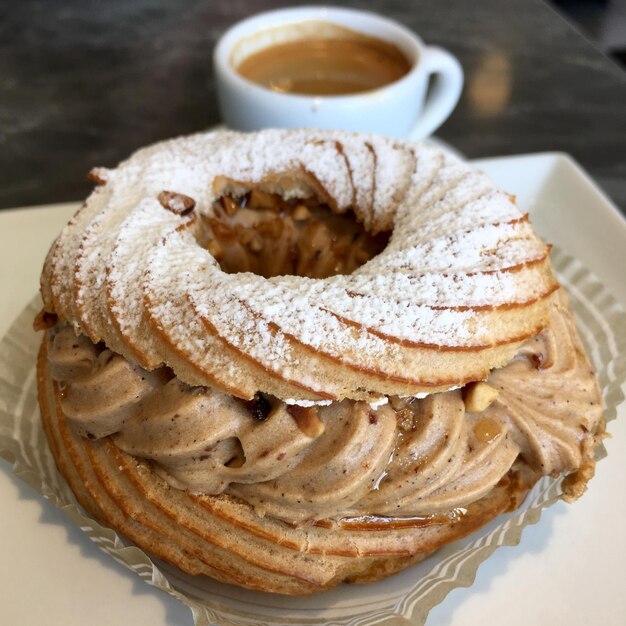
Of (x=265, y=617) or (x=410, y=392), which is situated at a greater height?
(x=410, y=392)

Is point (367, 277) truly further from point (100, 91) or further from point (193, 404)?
point (100, 91)

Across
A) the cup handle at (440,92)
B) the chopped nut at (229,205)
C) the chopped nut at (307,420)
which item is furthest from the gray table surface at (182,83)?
the chopped nut at (307,420)

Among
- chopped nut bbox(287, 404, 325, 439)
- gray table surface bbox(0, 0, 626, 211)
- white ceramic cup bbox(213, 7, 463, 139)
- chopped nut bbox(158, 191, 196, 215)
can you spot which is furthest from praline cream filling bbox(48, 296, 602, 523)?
gray table surface bbox(0, 0, 626, 211)

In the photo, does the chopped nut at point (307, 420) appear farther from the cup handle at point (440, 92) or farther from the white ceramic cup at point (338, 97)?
the cup handle at point (440, 92)

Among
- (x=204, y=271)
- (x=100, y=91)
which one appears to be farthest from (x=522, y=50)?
(x=204, y=271)

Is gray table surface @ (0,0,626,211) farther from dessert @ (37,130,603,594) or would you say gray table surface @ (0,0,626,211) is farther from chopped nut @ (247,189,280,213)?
dessert @ (37,130,603,594)

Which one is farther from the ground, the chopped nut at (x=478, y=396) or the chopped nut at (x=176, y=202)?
the chopped nut at (x=176, y=202)
